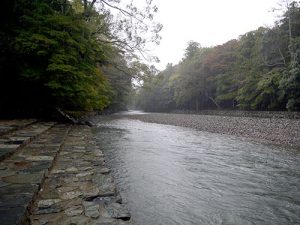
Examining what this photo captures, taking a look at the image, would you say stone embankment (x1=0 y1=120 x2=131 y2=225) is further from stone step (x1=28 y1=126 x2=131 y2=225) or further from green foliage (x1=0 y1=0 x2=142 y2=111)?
green foliage (x1=0 y1=0 x2=142 y2=111)

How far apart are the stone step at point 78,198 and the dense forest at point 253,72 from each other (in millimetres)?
11400

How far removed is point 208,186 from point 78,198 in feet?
7.58

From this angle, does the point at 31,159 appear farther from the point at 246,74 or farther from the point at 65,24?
the point at 246,74

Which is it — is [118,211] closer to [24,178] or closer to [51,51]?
[24,178]

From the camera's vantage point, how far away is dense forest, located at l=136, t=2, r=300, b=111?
66.2 ft

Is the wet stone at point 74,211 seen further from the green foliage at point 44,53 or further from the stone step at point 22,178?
Answer: the green foliage at point 44,53

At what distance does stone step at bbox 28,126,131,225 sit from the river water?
37 cm

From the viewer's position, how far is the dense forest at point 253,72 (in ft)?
66.2

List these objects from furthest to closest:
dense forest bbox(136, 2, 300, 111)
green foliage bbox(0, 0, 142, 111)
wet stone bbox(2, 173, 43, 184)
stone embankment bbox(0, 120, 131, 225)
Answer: dense forest bbox(136, 2, 300, 111), green foliage bbox(0, 0, 142, 111), wet stone bbox(2, 173, 43, 184), stone embankment bbox(0, 120, 131, 225)

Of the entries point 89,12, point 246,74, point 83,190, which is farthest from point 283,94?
point 83,190

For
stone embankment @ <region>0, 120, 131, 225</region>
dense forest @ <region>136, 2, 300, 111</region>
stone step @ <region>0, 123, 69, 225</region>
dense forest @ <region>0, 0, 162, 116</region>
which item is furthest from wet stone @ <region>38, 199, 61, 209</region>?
dense forest @ <region>136, 2, 300, 111</region>

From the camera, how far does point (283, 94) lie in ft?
68.9

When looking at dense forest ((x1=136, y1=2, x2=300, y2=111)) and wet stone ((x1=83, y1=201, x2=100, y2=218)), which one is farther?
dense forest ((x1=136, y1=2, x2=300, y2=111))

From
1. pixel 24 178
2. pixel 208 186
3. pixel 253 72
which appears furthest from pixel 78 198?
pixel 253 72
